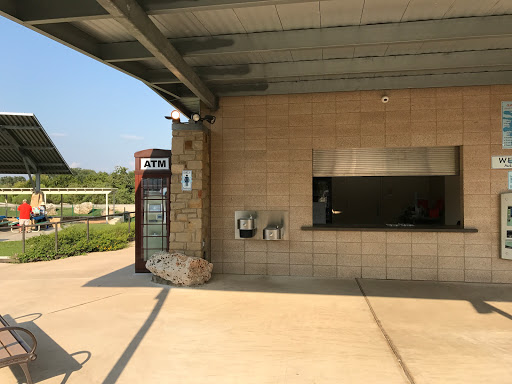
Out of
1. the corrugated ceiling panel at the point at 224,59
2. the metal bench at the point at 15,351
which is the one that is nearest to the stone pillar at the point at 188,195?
the corrugated ceiling panel at the point at 224,59

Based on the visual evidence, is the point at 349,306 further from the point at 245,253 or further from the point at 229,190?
the point at 229,190

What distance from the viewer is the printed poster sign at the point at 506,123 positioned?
585 centimetres

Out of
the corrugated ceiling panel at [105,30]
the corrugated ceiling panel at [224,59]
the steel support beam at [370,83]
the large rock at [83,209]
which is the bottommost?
the large rock at [83,209]

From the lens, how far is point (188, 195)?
240 inches

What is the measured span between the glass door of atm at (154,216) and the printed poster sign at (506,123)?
20.8 feet

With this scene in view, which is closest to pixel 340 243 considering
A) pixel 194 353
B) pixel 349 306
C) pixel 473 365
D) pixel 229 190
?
pixel 349 306

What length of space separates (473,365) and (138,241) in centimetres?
564

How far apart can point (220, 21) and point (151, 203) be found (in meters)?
3.82

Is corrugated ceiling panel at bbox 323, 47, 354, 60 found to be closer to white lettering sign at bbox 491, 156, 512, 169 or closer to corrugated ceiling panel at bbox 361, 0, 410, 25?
corrugated ceiling panel at bbox 361, 0, 410, 25

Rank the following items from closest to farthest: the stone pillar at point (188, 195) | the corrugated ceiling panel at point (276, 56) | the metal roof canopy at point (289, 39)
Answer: the metal roof canopy at point (289, 39)
the corrugated ceiling panel at point (276, 56)
the stone pillar at point (188, 195)

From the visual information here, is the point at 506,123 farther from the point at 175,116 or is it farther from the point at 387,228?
the point at 175,116

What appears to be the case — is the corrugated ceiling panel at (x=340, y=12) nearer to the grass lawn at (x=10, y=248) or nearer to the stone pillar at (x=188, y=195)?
the stone pillar at (x=188, y=195)

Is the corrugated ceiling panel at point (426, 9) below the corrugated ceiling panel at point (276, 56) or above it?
below

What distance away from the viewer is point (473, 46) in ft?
16.0
